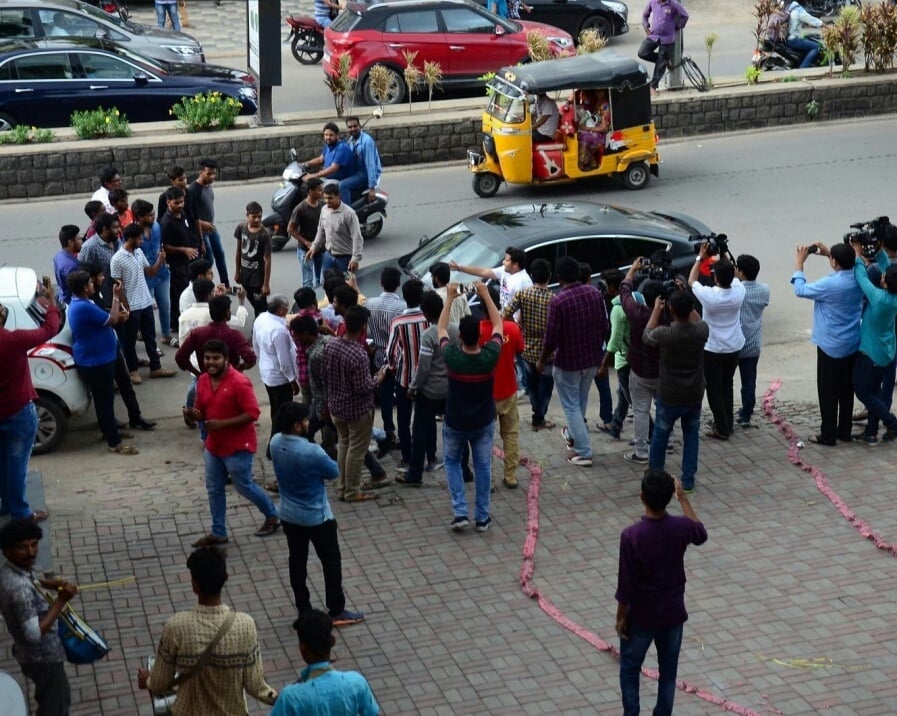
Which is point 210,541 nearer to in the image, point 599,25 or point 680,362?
point 680,362

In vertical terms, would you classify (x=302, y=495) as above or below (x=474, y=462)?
above

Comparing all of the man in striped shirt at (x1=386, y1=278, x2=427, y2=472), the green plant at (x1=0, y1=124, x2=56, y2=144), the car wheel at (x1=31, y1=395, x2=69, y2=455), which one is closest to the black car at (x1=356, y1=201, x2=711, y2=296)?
the man in striped shirt at (x1=386, y1=278, x2=427, y2=472)

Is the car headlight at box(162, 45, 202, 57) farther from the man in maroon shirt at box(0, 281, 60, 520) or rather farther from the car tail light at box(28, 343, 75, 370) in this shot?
the man in maroon shirt at box(0, 281, 60, 520)

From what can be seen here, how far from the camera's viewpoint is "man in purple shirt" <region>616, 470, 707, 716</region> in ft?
22.2

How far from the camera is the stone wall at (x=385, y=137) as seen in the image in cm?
1805

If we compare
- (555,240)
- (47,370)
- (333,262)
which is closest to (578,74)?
(333,262)

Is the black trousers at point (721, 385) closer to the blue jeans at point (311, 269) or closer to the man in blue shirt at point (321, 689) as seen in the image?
the blue jeans at point (311, 269)

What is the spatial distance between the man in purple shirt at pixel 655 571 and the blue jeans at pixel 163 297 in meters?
7.31

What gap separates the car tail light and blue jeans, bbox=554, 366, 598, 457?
385 centimetres

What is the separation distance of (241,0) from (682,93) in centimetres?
1392

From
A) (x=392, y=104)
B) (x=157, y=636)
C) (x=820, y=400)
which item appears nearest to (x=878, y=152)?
(x=392, y=104)

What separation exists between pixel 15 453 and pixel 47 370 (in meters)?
1.92

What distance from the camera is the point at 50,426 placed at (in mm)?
11062

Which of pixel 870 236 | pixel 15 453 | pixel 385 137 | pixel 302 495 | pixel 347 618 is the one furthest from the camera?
pixel 385 137
